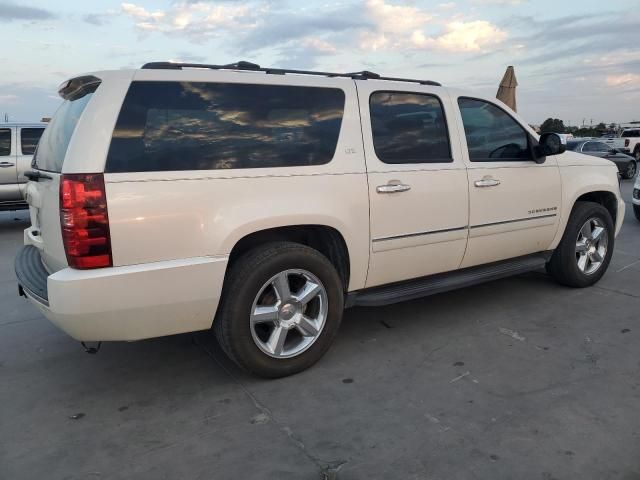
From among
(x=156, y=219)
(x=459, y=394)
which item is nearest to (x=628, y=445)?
(x=459, y=394)

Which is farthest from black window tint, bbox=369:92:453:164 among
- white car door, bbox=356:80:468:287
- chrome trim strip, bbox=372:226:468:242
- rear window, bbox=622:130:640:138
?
rear window, bbox=622:130:640:138

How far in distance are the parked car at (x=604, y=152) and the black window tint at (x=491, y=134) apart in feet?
42.0

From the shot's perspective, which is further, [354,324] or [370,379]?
[354,324]

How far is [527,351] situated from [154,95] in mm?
2982

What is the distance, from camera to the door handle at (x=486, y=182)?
4.29 meters

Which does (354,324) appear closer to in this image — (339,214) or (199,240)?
(339,214)

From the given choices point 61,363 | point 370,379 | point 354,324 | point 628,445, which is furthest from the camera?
point 354,324

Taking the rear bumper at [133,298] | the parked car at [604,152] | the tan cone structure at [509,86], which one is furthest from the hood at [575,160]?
the parked car at [604,152]

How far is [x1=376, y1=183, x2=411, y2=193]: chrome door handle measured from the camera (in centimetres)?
375

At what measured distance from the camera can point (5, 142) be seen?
1007 centimetres

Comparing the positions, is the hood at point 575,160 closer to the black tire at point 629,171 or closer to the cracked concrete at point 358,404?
the cracked concrete at point 358,404

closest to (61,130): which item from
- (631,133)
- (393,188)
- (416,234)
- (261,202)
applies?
(261,202)

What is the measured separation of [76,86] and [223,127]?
37.2 inches

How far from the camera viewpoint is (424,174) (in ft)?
13.1
